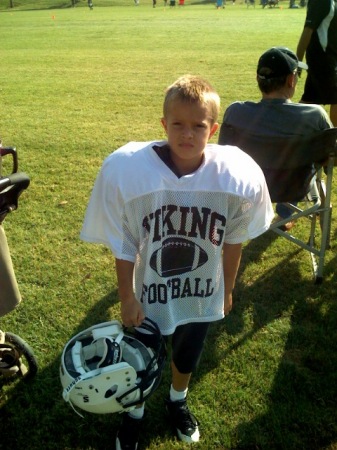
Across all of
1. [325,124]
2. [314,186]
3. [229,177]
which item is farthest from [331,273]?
[229,177]

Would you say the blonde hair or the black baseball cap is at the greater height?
the blonde hair

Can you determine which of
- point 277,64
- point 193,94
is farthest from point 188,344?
point 277,64

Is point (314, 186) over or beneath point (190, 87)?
beneath

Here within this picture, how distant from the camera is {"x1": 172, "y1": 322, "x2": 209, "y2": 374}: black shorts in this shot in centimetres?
203

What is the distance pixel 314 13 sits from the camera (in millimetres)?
4977

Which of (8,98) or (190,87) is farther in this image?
(8,98)

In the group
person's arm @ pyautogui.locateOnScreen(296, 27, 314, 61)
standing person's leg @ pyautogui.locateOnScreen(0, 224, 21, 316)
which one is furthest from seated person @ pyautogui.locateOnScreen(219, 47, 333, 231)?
person's arm @ pyautogui.locateOnScreen(296, 27, 314, 61)

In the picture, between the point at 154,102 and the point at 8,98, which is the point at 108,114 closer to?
the point at 154,102

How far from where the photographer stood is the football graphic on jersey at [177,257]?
71.6 inches

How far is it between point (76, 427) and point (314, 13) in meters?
4.70

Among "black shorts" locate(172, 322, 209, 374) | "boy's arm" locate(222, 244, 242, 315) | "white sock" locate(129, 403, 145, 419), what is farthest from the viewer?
"white sock" locate(129, 403, 145, 419)

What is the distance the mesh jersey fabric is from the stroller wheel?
3.05ft

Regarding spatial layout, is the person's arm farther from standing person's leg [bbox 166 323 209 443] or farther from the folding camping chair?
standing person's leg [bbox 166 323 209 443]

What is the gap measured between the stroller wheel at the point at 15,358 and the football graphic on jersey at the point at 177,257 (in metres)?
1.09
